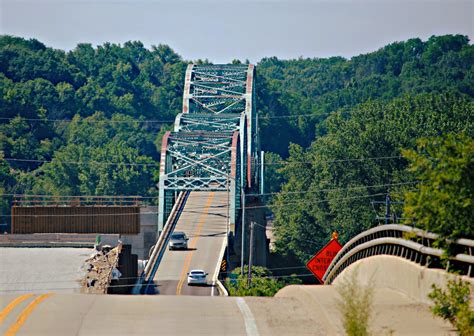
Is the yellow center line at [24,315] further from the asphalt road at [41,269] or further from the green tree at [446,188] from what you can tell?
the asphalt road at [41,269]

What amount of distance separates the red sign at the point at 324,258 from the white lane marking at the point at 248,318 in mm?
17946

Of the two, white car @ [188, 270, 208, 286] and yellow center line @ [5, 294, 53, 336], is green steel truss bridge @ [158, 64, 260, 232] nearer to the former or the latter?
white car @ [188, 270, 208, 286]

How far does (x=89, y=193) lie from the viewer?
480 feet

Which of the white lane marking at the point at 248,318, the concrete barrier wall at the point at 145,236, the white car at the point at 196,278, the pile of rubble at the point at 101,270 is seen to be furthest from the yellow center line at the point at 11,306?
the concrete barrier wall at the point at 145,236

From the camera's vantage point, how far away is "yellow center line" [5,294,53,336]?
20.4 m

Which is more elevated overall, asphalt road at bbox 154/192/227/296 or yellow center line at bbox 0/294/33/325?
yellow center line at bbox 0/294/33/325

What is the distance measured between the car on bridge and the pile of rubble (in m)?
13.5

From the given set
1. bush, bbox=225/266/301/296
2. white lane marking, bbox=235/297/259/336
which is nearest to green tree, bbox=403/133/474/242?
white lane marking, bbox=235/297/259/336

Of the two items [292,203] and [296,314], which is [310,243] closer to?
[292,203]

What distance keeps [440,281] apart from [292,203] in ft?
289

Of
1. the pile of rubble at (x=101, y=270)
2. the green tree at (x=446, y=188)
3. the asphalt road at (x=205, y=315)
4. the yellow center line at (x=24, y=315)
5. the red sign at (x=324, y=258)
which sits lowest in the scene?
the pile of rubble at (x=101, y=270)

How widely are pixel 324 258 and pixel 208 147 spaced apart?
39.7 m

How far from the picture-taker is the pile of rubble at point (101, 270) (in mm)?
47500

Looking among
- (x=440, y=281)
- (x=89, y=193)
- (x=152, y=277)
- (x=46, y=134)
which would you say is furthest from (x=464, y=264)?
(x=46, y=134)
